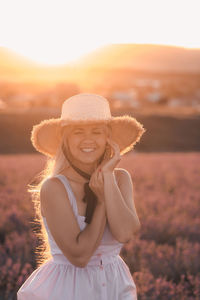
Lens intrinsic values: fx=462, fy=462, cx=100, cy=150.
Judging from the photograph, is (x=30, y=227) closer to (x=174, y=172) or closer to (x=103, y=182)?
(x=103, y=182)

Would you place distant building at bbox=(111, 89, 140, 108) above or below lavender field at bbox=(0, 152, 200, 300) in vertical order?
above

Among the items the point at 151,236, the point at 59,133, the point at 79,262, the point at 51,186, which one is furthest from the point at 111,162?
the point at 151,236

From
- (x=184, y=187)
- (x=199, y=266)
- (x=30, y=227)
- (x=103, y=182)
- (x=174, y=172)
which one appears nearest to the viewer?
(x=103, y=182)

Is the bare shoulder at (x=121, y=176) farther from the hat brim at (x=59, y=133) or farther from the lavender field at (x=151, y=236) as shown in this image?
the lavender field at (x=151, y=236)

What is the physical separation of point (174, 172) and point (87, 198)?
8.51 metres

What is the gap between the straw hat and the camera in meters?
2.77

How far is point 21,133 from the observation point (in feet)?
112

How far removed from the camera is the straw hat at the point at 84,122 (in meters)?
2.77

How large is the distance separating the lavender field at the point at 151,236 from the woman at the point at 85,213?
1.81 meters

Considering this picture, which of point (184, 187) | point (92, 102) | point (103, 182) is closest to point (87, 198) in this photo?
point (103, 182)

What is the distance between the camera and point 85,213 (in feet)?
8.92

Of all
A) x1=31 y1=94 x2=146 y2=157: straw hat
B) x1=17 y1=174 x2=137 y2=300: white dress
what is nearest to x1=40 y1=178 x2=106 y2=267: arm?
x1=17 y1=174 x2=137 y2=300: white dress

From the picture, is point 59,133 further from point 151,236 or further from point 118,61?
point 118,61

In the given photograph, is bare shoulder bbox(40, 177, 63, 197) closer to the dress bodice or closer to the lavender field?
the dress bodice
